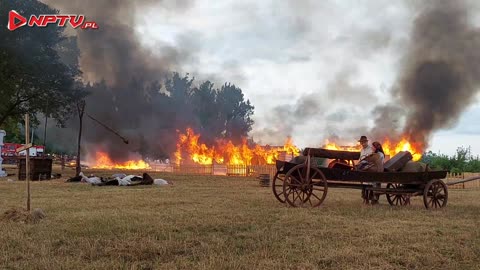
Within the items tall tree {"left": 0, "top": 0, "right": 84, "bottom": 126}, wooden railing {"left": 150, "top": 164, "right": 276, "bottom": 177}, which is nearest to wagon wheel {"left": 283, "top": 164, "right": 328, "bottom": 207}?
wooden railing {"left": 150, "top": 164, "right": 276, "bottom": 177}

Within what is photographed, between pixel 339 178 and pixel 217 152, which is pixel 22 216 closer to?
pixel 339 178

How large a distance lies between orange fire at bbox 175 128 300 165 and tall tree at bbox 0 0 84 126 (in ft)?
47.7

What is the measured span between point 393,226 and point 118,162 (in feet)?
132

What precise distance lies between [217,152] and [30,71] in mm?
20125

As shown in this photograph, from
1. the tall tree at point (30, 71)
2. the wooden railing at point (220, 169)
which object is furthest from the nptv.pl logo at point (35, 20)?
the wooden railing at point (220, 169)

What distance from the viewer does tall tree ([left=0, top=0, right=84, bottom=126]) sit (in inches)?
1050

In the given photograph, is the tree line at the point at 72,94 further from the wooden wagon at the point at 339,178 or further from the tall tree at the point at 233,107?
the wooden wagon at the point at 339,178

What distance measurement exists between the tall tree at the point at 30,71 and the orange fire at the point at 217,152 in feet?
47.7

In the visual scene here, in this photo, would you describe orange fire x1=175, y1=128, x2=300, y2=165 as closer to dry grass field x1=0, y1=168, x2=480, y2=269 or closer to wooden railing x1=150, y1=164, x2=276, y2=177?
wooden railing x1=150, y1=164, x2=276, y2=177

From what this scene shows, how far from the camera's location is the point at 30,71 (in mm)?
27562

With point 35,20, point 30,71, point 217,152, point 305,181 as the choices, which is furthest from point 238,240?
point 217,152

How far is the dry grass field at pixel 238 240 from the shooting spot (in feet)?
15.9

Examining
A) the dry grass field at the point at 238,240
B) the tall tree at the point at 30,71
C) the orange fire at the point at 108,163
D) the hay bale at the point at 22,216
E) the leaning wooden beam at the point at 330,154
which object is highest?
the tall tree at the point at 30,71

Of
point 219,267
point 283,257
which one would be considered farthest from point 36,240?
point 283,257
